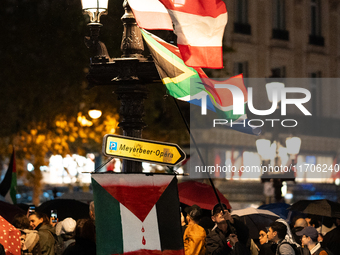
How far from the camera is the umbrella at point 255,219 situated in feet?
33.6

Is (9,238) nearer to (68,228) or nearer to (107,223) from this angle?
(107,223)

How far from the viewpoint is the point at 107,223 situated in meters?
5.24

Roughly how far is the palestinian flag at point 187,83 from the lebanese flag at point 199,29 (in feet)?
0.98

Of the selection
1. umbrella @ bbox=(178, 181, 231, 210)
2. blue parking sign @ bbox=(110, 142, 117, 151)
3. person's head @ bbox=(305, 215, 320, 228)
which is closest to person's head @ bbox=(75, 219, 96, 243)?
blue parking sign @ bbox=(110, 142, 117, 151)

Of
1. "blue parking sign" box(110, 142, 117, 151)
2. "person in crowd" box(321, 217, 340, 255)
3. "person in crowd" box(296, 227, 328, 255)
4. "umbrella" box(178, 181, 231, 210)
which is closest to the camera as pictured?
"blue parking sign" box(110, 142, 117, 151)

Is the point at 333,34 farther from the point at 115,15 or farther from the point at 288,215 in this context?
the point at 288,215

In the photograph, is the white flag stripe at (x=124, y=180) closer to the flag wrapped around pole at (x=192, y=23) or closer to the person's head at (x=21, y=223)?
the person's head at (x=21, y=223)

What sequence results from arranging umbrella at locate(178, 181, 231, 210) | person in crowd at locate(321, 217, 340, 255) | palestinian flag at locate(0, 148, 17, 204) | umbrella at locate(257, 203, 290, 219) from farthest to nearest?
palestinian flag at locate(0, 148, 17, 204) < umbrella at locate(257, 203, 290, 219) < umbrella at locate(178, 181, 231, 210) < person in crowd at locate(321, 217, 340, 255)

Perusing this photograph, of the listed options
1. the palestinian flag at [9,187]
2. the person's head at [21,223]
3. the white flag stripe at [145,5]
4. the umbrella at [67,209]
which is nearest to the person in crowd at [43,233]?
the person's head at [21,223]

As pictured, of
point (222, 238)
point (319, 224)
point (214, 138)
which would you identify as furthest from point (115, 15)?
point (214, 138)

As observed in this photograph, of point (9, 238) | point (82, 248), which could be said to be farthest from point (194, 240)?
point (9, 238)

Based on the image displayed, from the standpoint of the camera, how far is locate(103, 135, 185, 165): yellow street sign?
5320 millimetres

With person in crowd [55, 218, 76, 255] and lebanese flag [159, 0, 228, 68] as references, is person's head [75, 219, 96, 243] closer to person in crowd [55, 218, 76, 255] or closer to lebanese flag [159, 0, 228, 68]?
person in crowd [55, 218, 76, 255]

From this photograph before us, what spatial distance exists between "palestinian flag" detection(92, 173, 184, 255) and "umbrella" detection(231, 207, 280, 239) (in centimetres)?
501
